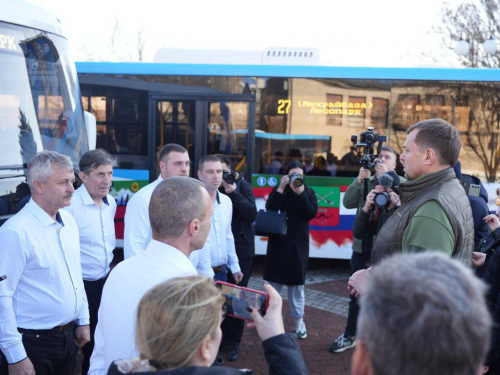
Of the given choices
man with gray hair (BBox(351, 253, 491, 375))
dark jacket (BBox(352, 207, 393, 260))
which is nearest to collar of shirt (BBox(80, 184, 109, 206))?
dark jacket (BBox(352, 207, 393, 260))

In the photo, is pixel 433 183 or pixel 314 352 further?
pixel 314 352

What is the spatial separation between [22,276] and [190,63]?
258 inches

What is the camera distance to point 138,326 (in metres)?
1.54

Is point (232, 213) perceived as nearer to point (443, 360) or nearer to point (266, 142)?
point (266, 142)

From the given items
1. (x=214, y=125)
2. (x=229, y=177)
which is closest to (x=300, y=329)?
(x=229, y=177)

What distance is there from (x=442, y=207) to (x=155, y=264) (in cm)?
158

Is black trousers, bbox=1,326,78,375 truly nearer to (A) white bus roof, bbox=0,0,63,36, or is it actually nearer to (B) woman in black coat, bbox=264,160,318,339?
(B) woman in black coat, bbox=264,160,318,339

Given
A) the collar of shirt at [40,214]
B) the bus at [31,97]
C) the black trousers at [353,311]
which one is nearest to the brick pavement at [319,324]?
the black trousers at [353,311]

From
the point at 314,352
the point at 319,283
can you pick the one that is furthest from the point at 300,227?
the point at 319,283

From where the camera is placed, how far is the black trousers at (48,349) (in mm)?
2986

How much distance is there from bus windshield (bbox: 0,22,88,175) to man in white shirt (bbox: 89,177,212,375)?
9.36 ft

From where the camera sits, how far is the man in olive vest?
264 cm

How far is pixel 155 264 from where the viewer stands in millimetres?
2088

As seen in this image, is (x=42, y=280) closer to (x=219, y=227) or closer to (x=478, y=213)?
(x=219, y=227)
